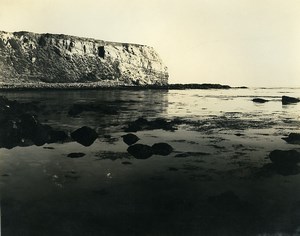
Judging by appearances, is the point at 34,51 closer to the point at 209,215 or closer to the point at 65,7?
the point at 65,7

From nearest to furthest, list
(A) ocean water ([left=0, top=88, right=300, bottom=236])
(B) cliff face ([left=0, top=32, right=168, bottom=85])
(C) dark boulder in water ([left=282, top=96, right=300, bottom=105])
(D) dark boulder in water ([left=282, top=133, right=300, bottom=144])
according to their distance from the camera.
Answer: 1. (A) ocean water ([left=0, top=88, right=300, bottom=236])
2. (D) dark boulder in water ([left=282, top=133, right=300, bottom=144])
3. (C) dark boulder in water ([left=282, top=96, right=300, bottom=105])
4. (B) cliff face ([left=0, top=32, right=168, bottom=85])

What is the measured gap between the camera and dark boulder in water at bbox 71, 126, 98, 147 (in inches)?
81.4

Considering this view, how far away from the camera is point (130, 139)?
2137mm

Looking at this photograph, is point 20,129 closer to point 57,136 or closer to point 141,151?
point 57,136

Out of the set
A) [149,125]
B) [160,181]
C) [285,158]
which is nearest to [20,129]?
[149,125]

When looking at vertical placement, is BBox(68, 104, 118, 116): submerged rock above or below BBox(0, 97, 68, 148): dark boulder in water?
above

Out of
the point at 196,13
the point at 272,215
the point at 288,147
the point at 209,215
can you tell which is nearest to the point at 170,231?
the point at 209,215

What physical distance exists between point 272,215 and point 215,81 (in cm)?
98

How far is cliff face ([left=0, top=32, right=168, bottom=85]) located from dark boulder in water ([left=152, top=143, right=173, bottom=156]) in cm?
60

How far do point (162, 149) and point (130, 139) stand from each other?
0.22 metres

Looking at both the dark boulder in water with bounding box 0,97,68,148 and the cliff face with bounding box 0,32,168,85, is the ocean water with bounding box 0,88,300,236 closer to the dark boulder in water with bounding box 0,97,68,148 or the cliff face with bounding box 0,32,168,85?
the dark boulder in water with bounding box 0,97,68,148

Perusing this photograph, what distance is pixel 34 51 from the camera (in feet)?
9.72

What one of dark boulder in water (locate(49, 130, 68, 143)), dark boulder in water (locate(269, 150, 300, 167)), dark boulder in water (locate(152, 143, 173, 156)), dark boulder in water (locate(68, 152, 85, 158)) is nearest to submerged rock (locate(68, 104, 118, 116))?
dark boulder in water (locate(49, 130, 68, 143))

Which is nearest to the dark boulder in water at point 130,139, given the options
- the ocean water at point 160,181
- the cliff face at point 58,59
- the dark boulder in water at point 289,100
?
the ocean water at point 160,181
